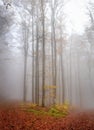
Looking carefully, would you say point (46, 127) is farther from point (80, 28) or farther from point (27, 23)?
point (80, 28)

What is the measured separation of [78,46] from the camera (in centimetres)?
3072

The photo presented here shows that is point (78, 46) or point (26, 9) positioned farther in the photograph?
point (78, 46)

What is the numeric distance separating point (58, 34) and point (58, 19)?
2.29 metres

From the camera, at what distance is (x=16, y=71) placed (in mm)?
49875

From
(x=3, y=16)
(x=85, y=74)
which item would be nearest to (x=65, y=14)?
(x=3, y=16)

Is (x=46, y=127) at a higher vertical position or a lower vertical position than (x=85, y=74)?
lower

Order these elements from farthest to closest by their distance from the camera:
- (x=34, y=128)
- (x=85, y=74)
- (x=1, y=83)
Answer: (x=85, y=74)
(x=1, y=83)
(x=34, y=128)

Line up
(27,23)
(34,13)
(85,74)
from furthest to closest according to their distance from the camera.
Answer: (85,74)
(27,23)
(34,13)

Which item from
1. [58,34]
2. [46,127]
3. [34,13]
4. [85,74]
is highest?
[34,13]

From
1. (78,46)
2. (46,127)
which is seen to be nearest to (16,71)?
(78,46)

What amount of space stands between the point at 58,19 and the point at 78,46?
43.5ft

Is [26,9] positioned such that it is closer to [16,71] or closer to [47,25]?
[47,25]

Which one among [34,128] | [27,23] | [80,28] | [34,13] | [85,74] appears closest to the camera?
[34,128]

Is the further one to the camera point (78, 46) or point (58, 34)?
point (78, 46)
